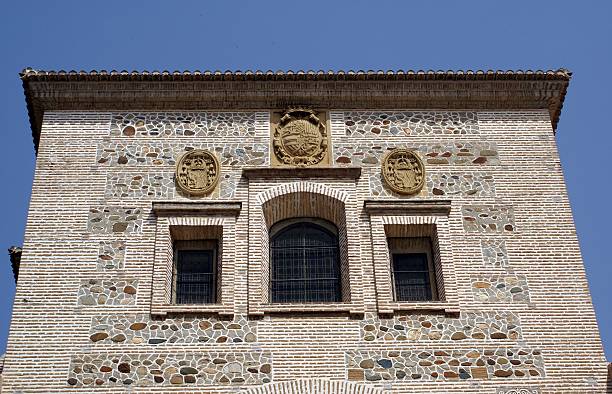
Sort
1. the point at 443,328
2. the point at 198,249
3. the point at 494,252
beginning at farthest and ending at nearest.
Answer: the point at 198,249, the point at 494,252, the point at 443,328

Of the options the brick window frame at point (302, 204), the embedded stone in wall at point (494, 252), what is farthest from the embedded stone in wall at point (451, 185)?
the embedded stone in wall at point (494, 252)

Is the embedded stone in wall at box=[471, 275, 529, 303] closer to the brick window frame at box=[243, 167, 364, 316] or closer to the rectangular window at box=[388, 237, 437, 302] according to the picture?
the rectangular window at box=[388, 237, 437, 302]

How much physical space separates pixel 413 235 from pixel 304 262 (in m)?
1.78

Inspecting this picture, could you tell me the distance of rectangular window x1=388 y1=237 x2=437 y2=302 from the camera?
13.6 meters

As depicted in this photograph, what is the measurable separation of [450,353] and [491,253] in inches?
74.7

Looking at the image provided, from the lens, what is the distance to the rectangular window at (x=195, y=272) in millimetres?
13516

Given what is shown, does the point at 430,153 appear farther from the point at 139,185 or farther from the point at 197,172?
the point at 139,185

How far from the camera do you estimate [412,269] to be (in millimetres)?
13906

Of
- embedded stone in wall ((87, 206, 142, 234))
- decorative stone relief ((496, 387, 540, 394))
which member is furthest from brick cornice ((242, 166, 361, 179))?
decorative stone relief ((496, 387, 540, 394))

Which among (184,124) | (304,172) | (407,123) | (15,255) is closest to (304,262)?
(304,172)

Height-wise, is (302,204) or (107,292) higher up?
(302,204)

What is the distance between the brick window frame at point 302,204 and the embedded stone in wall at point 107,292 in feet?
5.85

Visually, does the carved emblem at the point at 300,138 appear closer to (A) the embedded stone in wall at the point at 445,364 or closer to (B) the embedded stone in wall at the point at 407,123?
(B) the embedded stone in wall at the point at 407,123

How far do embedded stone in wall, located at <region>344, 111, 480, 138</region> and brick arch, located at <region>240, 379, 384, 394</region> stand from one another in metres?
4.45
